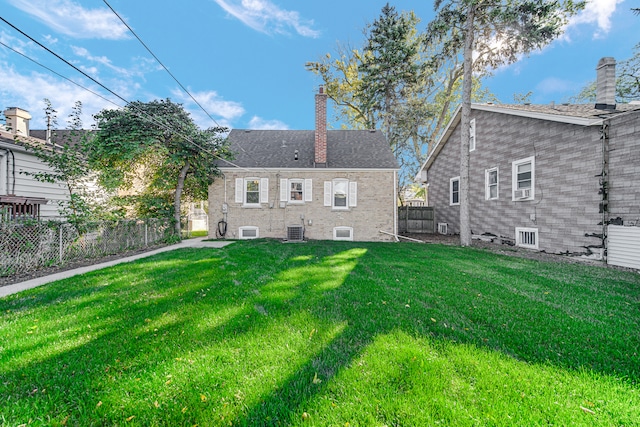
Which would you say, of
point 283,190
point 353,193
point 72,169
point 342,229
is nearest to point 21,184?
point 72,169

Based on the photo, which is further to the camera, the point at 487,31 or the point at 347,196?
the point at 347,196

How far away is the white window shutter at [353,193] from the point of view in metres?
12.6

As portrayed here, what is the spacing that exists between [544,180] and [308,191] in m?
9.11

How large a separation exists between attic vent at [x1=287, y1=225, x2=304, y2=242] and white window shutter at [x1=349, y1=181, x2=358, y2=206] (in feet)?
9.13

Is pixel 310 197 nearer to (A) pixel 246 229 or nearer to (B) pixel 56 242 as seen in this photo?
(A) pixel 246 229

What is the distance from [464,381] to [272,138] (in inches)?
583

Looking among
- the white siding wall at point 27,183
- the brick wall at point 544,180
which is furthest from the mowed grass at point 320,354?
the white siding wall at point 27,183

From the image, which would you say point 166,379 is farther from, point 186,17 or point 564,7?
point 564,7

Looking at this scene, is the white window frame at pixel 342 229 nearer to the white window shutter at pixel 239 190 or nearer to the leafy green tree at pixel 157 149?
the white window shutter at pixel 239 190

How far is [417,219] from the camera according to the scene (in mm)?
15039

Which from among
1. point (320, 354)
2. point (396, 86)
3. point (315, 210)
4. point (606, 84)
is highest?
point (396, 86)

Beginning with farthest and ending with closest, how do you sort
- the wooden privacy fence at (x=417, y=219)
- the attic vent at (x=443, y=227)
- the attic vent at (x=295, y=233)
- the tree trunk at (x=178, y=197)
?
the wooden privacy fence at (x=417, y=219), the attic vent at (x=443, y=227), the attic vent at (x=295, y=233), the tree trunk at (x=178, y=197)

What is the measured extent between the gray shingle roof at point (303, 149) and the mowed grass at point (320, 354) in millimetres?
9029

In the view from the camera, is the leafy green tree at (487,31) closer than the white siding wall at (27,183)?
No
